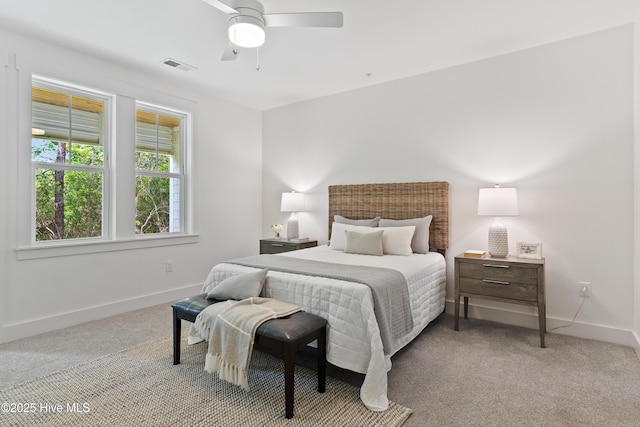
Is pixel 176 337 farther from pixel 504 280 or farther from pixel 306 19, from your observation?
pixel 504 280

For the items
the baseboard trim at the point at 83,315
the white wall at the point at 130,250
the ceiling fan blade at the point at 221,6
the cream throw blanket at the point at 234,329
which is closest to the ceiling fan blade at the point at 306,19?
the ceiling fan blade at the point at 221,6

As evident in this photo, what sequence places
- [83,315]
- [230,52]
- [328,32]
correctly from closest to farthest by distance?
[230,52], [328,32], [83,315]

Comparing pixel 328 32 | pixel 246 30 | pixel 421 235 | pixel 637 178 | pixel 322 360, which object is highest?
pixel 328 32

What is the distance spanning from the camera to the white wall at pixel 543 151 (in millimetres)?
2844

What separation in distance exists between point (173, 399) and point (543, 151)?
3.58 metres

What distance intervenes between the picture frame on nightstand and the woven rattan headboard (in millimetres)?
692

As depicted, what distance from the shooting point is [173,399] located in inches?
78.5

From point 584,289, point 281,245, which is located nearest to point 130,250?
point 281,245

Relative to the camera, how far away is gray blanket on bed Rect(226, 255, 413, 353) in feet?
6.98

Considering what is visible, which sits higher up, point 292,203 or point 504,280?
point 292,203

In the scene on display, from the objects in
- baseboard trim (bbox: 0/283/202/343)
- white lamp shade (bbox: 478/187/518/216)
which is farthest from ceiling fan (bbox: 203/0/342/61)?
baseboard trim (bbox: 0/283/202/343)

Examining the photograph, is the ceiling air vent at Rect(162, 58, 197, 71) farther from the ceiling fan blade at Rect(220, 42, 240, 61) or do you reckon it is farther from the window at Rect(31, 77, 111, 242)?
the ceiling fan blade at Rect(220, 42, 240, 61)

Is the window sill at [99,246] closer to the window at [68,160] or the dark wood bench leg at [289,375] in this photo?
the window at [68,160]

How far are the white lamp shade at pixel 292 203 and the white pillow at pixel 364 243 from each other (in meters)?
1.29
